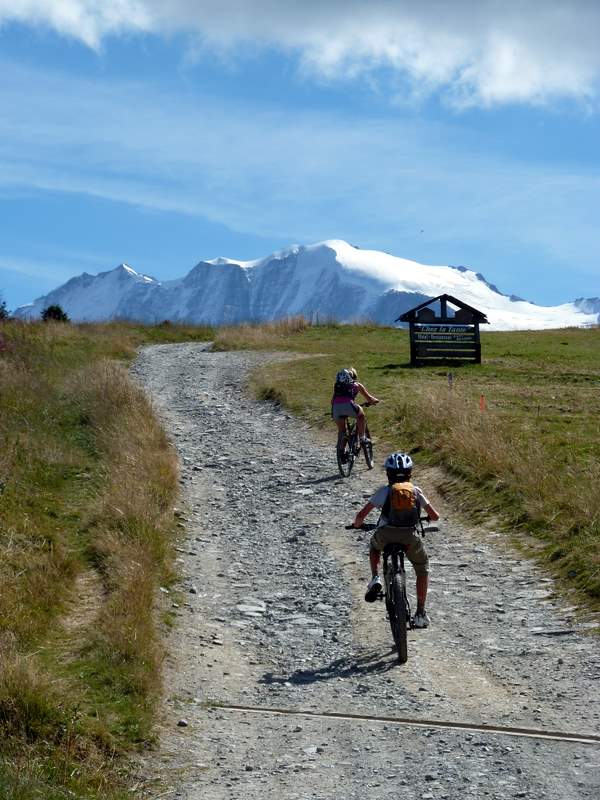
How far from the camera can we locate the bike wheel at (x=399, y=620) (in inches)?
410

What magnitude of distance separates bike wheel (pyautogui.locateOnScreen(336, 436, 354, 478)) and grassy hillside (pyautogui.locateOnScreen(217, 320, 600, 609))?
1.33 meters

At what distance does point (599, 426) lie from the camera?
22.7 m

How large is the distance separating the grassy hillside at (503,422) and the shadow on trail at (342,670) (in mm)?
2740

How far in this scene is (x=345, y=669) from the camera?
34.2ft

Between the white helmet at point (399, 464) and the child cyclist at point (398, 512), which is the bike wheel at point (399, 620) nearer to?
the child cyclist at point (398, 512)

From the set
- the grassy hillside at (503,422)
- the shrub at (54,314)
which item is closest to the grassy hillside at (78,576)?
the grassy hillside at (503,422)

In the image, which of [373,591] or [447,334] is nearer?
[373,591]

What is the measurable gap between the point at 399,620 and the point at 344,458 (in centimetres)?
979

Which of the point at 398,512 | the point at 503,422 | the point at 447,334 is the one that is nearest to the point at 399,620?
the point at 398,512

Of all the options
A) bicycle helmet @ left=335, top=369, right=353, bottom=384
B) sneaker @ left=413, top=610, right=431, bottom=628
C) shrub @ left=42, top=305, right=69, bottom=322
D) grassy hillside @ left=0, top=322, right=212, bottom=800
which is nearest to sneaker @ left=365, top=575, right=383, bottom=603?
sneaker @ left=413, top=610, right=431, bottom=628

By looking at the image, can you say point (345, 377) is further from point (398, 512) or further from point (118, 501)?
point (398, 512)

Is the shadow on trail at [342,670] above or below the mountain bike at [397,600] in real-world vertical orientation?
below

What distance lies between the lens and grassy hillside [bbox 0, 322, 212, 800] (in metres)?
7.86

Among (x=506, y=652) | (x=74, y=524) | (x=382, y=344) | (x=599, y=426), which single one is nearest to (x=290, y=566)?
(x=74, y=524)
